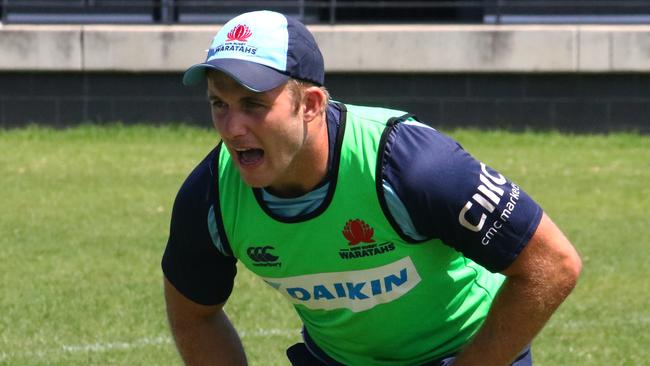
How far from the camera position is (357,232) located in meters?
4.02

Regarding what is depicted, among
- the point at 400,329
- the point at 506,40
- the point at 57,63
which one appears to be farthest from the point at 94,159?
the point at 400,329

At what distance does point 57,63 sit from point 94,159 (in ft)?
6.99

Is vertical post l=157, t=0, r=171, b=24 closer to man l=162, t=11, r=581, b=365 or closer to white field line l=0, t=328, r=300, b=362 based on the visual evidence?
white field line l=0, t=328, r=300, b=362

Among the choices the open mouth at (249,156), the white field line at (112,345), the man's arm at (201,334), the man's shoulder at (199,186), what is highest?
the open mouth at (249,156)

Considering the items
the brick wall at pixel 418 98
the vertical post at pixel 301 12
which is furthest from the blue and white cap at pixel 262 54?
the vertical post at pixel 301 12

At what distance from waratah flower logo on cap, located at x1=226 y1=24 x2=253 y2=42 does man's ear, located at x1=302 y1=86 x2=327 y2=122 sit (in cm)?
23

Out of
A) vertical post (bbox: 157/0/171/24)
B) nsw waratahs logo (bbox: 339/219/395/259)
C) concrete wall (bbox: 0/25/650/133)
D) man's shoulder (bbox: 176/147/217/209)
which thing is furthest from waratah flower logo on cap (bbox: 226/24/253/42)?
vertical post (bbox: 157/0/171/24)

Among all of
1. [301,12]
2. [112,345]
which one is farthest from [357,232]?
[301,12]

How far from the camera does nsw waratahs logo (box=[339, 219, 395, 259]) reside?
4008mm

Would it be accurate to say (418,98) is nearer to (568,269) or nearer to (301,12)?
(301,12)

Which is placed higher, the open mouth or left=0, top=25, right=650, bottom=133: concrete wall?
the open mouth

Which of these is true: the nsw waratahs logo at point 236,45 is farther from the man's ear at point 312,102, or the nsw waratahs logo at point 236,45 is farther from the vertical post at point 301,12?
the vertical post at point 301,12

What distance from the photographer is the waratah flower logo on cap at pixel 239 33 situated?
3771 millimetres

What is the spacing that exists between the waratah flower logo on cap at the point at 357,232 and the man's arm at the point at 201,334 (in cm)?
65
